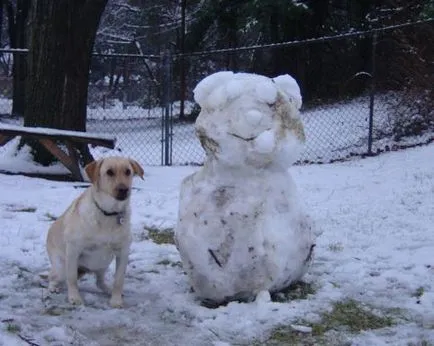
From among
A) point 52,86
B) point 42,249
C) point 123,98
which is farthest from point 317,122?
point 42,249

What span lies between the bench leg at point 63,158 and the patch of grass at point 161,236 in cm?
231

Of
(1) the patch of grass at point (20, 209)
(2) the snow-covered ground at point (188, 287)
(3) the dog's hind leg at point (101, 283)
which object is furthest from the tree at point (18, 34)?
(3) the dog's hind leg at point (101, 283)

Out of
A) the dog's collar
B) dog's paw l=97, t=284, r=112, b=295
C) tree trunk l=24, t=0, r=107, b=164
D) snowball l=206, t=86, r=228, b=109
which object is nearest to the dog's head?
the dog's collar

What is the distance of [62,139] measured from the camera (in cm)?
796

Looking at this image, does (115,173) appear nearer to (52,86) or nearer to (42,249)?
(42,249)

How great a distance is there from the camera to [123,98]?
1298cm

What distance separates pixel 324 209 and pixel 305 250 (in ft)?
9.07

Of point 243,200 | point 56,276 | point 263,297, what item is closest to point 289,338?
point 263,297

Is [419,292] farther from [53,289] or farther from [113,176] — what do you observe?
[53,289]

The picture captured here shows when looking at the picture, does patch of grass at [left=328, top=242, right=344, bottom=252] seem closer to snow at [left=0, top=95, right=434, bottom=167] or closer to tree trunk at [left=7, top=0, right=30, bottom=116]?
snow at [left=0, top=95, right=434, bottom=167]

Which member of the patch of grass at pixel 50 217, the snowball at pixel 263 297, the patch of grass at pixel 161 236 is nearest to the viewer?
the snowball at pixel 263 297

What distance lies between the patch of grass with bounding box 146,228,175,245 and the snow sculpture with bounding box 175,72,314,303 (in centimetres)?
152

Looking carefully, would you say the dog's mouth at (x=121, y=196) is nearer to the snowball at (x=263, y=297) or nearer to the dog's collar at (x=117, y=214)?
the dog's collar at (x=117, y=214)

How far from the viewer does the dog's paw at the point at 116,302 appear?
4145 mm
